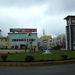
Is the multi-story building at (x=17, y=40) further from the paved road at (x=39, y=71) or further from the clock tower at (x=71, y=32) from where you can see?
the paved road at (x=39, y=71)

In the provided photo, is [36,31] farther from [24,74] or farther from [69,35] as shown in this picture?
[24,74]

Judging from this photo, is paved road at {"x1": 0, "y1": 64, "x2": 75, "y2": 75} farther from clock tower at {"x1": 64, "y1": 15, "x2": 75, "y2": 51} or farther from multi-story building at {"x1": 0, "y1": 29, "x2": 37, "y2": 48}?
multi-story building at {"x1": 0, "y1": 29, "x2": 37, "y2": 48}

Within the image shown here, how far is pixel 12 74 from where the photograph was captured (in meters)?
7.08

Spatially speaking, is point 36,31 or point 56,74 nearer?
point 56,74

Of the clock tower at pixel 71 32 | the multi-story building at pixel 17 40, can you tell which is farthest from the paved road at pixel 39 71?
the multi-story building at pixel 17 40

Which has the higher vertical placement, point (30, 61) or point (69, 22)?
point (69, 22)

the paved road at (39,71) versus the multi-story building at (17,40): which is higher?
the multi-story building at (17,40)

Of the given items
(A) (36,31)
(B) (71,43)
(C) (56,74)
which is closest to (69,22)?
(B) (71,43)

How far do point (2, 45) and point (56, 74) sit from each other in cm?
5042

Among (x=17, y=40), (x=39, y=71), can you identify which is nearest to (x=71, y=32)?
(x=17, y=40)

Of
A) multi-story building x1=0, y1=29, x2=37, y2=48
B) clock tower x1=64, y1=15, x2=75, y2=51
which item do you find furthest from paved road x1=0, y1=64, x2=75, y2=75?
multi-story building x1=0, y1=29, x2=37, y2=48

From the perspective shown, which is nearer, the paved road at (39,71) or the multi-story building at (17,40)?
the paved road at (39,71)

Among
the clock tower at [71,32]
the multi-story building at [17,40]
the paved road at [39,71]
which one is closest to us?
the paved road at [39,71]

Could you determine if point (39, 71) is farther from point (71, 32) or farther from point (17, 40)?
point (17, 40)
